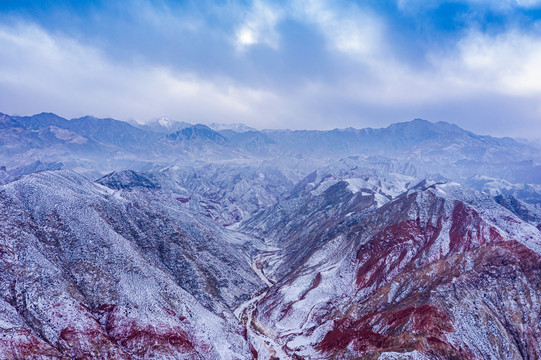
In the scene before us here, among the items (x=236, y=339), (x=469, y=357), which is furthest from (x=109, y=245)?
(x=469, y=357)

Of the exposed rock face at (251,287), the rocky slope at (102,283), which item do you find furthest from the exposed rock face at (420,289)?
the rocky slope at (102,283)

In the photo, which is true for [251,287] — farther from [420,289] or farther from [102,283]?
[420,289]

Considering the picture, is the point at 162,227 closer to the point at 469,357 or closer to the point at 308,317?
the point at 308,317

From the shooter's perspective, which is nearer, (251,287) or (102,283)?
(102,283)

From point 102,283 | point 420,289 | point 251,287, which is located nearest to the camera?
point 102,283

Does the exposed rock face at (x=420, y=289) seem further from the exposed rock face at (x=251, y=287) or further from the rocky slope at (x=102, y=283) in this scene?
the rocky slope at (x=102, y=283)

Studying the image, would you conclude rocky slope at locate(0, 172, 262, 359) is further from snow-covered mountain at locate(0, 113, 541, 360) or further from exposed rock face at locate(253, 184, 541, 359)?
exposed rock face at locate(253, 184, 541, 359)

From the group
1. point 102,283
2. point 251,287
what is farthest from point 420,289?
point 102,283

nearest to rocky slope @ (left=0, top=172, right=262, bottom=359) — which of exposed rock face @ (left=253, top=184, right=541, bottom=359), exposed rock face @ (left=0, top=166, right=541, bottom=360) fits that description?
exposed rock face @ (left=0, top=166, right=541, bottom=360)
